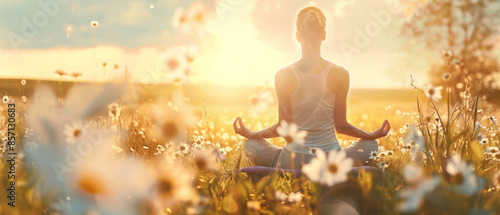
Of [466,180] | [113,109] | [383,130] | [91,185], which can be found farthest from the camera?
[383,130]

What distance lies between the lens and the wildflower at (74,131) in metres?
0.44

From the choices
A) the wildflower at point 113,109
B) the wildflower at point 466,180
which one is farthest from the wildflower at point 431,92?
the wildflower at point 113,109

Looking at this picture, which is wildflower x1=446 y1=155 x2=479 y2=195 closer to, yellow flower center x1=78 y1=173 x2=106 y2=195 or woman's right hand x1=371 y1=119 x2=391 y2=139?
yellow flower center x1=78 y1=173 x2=106 y2=195

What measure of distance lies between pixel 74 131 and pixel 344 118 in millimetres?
3810

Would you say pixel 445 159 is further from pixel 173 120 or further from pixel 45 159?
pixel 45 159

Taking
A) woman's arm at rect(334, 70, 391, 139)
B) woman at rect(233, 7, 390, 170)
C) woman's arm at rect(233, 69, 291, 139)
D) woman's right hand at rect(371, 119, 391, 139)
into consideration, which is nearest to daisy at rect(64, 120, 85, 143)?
woman at rect(233, 7, 390, 170)

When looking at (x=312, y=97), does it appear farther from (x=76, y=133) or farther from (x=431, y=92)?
(x=76, y=133)

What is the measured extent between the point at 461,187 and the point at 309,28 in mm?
2944

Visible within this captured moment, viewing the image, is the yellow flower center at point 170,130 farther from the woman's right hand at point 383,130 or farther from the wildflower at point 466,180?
the woman's right hand at point 383,130

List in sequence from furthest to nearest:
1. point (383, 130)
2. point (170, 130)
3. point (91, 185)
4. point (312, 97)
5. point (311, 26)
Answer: point (383, 130), point (312, 97), point (311, 26), point (170, 130), point (91, 185)

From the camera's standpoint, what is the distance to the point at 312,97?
3.91 m

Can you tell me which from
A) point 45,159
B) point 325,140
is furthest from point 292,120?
point 45,159

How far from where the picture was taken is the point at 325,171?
128 cm

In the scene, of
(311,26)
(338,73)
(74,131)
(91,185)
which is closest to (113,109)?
(74,131)
